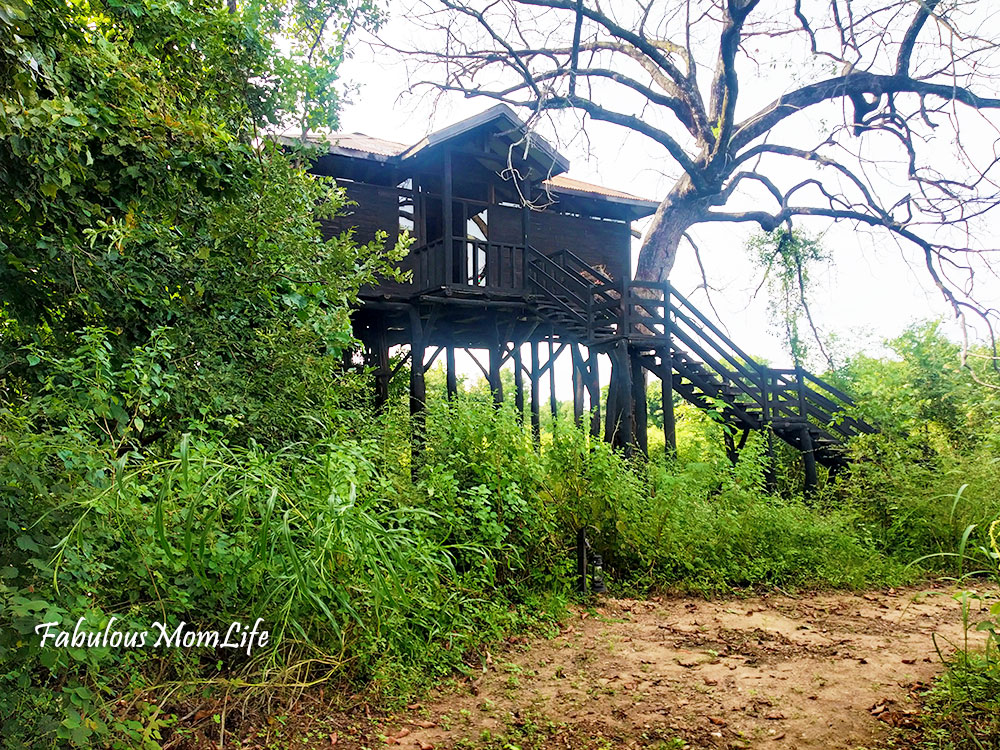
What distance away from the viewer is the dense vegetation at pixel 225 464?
3473mm

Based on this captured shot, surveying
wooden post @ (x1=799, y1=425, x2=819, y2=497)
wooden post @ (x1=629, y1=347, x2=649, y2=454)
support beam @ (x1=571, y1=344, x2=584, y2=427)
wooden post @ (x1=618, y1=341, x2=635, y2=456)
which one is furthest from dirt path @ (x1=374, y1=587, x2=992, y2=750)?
support beam @ (x1=571, y1=344, x2=584, y2=427)

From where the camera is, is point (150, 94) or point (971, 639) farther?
point (971, 639)

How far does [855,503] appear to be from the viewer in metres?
10.0

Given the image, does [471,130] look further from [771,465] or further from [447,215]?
[771,465]

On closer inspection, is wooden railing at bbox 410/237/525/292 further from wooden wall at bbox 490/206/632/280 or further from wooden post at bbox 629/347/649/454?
wooden post at bbox 629/347/649/454

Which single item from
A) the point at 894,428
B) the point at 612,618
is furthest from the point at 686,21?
the point at 612,618

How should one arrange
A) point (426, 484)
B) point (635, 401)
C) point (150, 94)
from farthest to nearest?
point (635, 401) < point (426, 484) < point (150, 94)

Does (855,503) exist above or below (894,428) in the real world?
below

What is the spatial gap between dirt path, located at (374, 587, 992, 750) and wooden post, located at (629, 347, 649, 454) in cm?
650

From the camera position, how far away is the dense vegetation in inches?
137

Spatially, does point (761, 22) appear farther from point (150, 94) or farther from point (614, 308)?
point (150, 94)

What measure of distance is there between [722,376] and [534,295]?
3947mm

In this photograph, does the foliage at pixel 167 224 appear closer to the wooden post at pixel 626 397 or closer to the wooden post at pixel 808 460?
the wooden post at pixel 626 397

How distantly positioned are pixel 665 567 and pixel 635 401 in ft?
20.4
